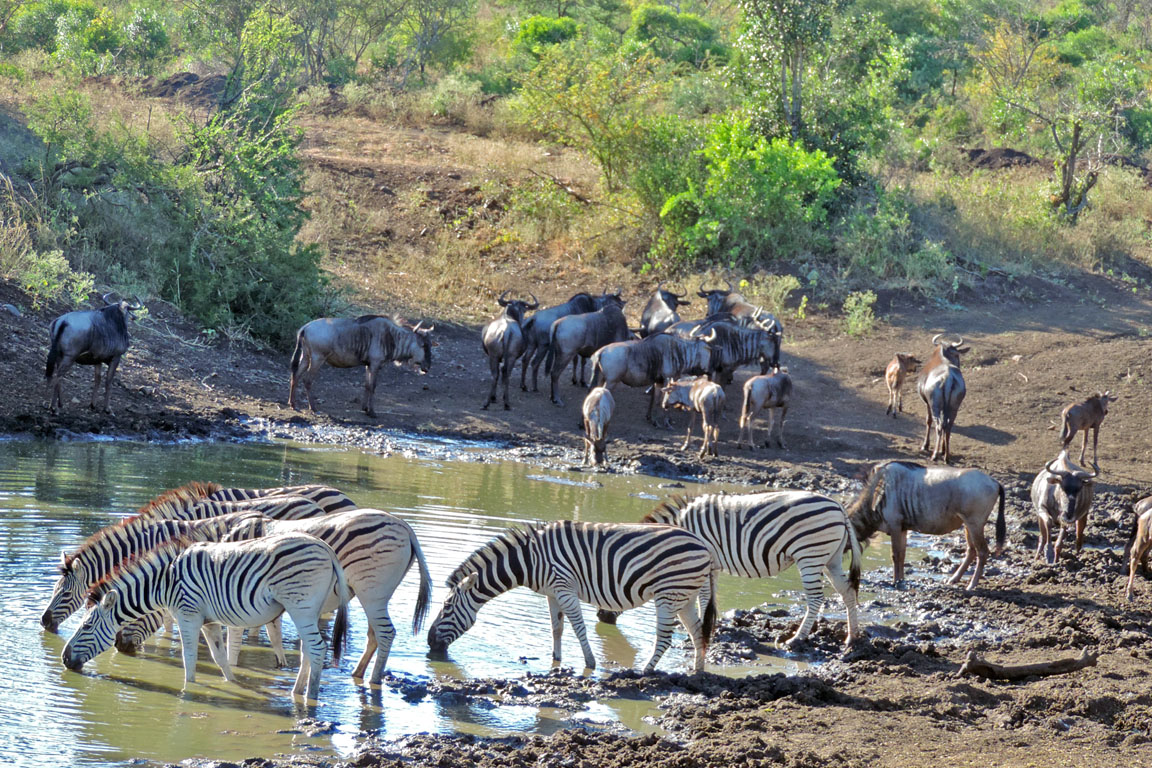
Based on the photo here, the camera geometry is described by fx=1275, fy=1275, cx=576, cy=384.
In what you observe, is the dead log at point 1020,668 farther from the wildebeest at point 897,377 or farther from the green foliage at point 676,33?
the green foliage at point 676,33

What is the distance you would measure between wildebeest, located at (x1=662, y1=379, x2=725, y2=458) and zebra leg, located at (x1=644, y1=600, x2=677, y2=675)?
8292 millimetres

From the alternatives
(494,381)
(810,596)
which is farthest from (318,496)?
(494,381)

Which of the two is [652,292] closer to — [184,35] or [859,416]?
[859,416]

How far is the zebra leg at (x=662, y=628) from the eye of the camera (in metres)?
8.65

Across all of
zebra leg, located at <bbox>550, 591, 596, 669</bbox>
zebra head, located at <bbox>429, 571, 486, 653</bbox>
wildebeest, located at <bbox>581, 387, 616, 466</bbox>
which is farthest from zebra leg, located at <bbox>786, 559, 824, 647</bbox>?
wildebeest, located at <bbox>581, 387, 616, 466</bbox>

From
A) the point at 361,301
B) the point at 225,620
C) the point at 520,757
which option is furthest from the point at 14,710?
the point at 361,301

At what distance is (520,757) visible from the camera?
22.4ft

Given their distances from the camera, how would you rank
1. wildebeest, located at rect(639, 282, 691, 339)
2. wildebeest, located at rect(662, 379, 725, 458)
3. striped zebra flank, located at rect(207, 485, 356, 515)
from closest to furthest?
striped zebra flank, located at rect(207, 485, 356, 515)
wildebeest, located at rect(662, 379, 725, 458)
wildebeest, located at rect(639, 282, 691, 339)

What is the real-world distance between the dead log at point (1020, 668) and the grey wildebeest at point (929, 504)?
289cm

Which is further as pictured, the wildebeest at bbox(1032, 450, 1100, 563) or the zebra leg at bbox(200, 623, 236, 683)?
the wildebeest at bbox(1032, 450, 1100, 563)

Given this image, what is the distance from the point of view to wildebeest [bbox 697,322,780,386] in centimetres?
1945

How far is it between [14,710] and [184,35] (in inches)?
1227

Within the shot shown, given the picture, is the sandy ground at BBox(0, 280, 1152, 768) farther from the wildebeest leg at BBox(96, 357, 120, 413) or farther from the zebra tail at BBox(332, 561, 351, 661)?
the zebra tail at BBox(332, 561, 351, 661)

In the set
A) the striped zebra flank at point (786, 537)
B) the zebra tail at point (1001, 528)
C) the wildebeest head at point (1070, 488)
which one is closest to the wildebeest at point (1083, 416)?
the wildebeest head at point (1070, 488)
